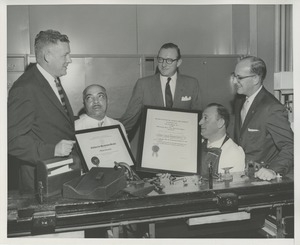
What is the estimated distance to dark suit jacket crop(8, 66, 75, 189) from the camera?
1912 millimetres

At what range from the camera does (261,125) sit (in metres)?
2.08

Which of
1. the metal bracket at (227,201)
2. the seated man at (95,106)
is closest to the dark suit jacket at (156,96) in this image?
the seated man at (95,106)

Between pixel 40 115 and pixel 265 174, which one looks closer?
pixel 265 174

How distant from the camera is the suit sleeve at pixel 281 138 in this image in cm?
193

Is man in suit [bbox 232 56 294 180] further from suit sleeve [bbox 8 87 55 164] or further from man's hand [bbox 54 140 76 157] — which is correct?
suit sleeve [bbox 8 87 55 164]

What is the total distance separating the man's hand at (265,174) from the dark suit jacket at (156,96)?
771 mm

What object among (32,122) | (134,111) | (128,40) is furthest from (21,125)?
(128,40)

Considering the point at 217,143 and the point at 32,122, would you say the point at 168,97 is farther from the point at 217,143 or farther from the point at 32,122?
the point at 32,122

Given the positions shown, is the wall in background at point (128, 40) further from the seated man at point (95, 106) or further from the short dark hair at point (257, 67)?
the seated man at point (95, 106)

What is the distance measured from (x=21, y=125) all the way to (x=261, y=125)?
1.45 meters

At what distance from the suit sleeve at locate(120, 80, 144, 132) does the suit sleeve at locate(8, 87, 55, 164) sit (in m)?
0.66

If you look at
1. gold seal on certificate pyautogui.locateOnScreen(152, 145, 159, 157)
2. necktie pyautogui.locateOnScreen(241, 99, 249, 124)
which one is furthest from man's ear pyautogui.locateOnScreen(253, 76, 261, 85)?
gold seal on certificate pyautogui.locateOnScreen(152, 145, 159, 157)

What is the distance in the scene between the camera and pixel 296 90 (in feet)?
6.56

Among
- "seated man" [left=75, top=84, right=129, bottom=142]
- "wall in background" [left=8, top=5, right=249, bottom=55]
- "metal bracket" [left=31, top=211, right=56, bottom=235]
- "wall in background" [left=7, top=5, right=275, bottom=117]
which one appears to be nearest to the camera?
"metal bracket" [left=31, top=211, right=56, bottom=235]
